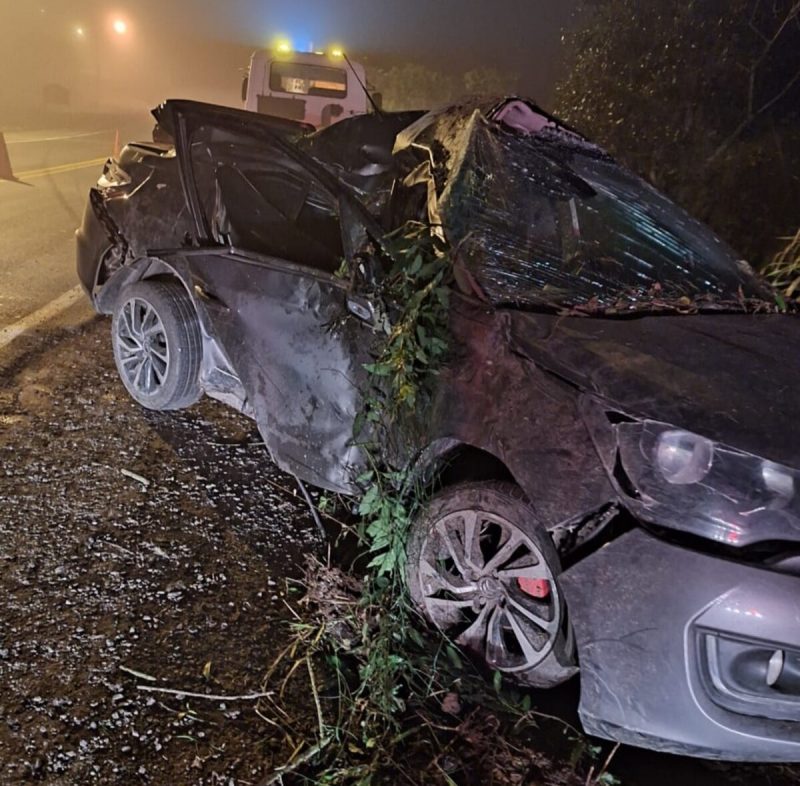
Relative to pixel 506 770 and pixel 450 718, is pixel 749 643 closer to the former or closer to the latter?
pixel 506 770

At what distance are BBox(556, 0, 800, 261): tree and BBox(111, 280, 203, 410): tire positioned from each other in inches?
230

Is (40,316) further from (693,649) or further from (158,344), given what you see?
(693,649)

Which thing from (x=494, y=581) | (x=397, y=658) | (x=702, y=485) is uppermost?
(x=702, y=485)

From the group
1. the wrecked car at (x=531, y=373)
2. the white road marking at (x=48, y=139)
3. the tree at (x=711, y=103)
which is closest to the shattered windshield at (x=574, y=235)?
the wrecked car at (x=531, y=373)

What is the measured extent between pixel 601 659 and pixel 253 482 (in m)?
1.95

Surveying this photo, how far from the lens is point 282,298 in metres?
2.87

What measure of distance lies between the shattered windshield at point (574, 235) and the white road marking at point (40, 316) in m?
3.26

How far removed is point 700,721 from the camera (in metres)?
1.81

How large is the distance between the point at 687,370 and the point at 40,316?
4.46 meters

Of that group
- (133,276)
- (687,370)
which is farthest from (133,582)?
(687,370)

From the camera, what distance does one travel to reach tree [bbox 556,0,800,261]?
7457 mm

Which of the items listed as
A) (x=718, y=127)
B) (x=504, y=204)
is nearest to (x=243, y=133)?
(x=504, y=204)

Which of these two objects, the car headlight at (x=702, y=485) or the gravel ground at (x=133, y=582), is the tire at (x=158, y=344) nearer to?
the gravel ground at (x=133, y=582)

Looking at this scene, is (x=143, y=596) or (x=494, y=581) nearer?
(x=494, y=581)
